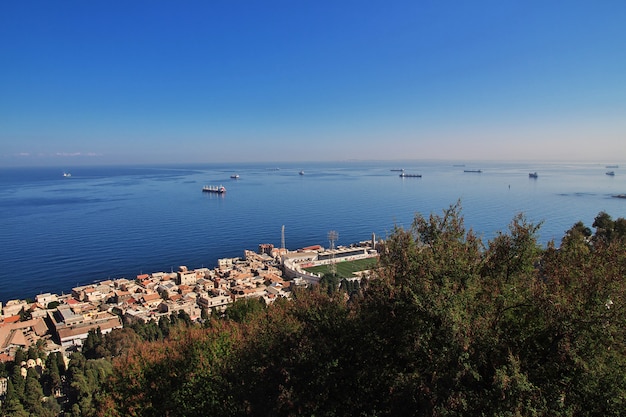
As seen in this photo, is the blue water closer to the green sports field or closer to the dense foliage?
the green sports field

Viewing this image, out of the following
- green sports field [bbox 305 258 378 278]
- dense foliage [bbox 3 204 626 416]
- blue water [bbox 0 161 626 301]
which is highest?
dense foliage [bbox 3 204 626 416]

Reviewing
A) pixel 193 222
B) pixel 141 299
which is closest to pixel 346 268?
pixel 141 299

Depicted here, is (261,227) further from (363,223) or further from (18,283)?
(18,283)

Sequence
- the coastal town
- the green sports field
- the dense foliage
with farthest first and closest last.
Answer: the green sports field, the coastal town, the dense foliage

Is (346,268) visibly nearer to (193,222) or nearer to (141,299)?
(141,299)

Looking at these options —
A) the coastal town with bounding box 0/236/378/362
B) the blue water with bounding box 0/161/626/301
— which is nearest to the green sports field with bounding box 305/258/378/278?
the coastal town with bounding box 0/236/378/362

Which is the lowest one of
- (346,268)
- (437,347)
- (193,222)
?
(346,268)
